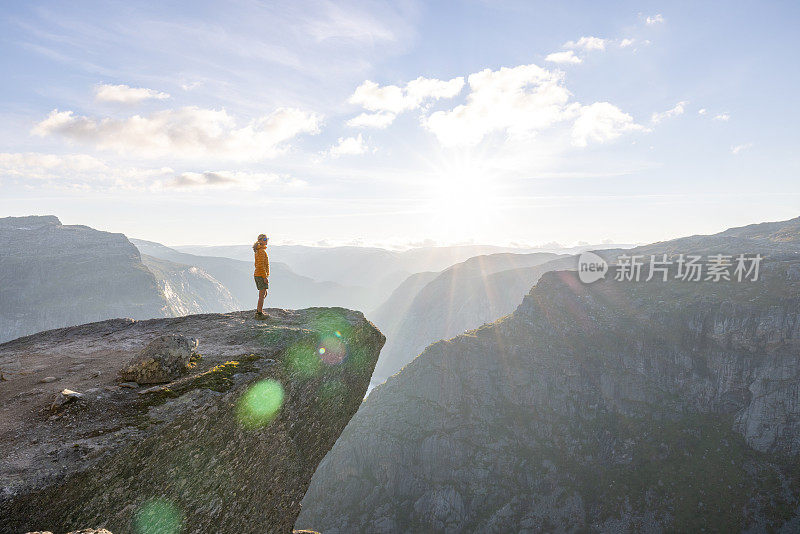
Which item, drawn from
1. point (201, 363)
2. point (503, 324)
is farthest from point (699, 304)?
point (201, 363)

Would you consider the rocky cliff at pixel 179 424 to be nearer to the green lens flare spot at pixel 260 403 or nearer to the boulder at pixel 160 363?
the green lens flare spot at pixel 260 403

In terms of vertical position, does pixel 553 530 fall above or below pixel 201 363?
below

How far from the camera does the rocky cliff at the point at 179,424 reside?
8258 millimetres

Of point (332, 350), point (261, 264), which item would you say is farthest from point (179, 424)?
point (261, 264)

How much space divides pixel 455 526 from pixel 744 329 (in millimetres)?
87764

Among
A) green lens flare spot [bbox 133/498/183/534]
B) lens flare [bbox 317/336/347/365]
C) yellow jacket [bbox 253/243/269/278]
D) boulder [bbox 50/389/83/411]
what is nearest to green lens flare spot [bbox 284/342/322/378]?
lens flare [bbox 317/336/347/365]

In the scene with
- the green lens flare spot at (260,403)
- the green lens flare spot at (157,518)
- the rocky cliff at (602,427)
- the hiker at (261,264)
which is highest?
the hiker at (261,264)

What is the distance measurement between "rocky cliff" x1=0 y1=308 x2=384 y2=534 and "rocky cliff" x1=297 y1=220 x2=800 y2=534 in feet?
289

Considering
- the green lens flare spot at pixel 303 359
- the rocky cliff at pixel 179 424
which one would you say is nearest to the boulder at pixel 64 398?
the rocky cliff at pixel 179 424

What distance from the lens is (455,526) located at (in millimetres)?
84438

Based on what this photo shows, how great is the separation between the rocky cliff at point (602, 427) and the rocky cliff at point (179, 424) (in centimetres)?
8813

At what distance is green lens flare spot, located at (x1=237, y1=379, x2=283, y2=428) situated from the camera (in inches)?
480

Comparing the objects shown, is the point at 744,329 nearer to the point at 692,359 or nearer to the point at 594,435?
the point at 692,359

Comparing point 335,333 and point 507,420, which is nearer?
point 335,333
